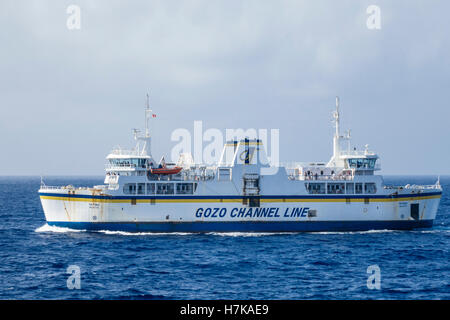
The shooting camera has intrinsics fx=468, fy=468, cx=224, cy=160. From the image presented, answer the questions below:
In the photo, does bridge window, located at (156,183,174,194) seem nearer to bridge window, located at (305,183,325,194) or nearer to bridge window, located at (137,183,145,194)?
bridge window, located at (137,183,145,194)

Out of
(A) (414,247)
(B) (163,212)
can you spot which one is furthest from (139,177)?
(A) (414,247)

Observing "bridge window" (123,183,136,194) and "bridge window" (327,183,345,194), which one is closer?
"bridge window" (123,183,136,194)

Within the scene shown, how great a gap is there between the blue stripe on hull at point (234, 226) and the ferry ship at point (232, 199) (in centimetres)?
9

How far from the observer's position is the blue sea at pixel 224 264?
2630 cm

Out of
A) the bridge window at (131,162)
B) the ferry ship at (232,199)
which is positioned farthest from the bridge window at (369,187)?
the bridge window at (131,162)

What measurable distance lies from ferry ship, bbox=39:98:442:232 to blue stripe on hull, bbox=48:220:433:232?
91mm

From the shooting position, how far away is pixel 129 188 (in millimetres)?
43062

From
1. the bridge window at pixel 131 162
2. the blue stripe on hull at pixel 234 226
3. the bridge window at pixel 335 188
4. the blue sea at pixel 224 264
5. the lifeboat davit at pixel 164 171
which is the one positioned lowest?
the blue sea at pixel 224 264

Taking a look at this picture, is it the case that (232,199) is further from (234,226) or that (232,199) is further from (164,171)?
(164,171)

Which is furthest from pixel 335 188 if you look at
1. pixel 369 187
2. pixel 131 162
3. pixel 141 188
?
pixel 131 162

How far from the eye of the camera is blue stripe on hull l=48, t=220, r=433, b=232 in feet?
140

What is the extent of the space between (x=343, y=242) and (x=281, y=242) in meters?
5.35

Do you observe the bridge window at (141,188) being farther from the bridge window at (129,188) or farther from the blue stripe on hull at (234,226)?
the blue stripe on hull at (234,226)

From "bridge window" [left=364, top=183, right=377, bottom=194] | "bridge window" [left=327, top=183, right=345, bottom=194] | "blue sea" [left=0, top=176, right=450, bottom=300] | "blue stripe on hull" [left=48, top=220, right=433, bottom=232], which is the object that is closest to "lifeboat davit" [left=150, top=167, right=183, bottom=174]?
"blue stripe on hull" [left=48, top=220, right=433, bottom=232]
